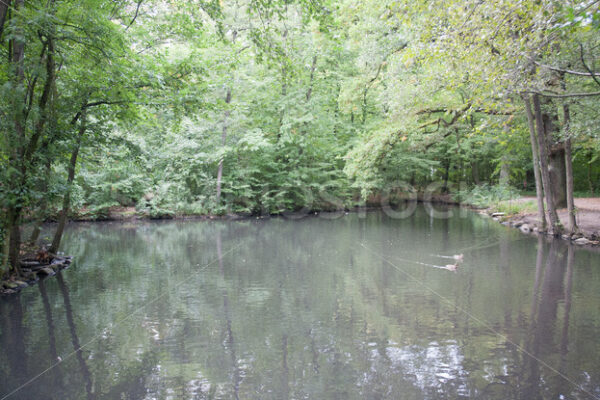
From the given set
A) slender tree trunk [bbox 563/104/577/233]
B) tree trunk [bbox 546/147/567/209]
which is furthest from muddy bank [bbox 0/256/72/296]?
tree trunk [bbox 546/147/567/209]

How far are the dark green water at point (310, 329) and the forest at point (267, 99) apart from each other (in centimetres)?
216

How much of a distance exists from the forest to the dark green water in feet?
7.09

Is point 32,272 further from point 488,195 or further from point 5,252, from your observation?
point 488,195

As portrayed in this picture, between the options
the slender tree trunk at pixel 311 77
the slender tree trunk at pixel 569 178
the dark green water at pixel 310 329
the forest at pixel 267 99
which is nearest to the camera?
the dark green water at pixel 310 329

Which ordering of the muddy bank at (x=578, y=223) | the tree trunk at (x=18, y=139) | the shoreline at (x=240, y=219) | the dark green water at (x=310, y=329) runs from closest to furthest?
the dark green water at (x=310, y=329) < the tree trunk at (x=18, y=139) < the shoreline at (x=240, y=219) < the muddy bank at (x=578, y=223)

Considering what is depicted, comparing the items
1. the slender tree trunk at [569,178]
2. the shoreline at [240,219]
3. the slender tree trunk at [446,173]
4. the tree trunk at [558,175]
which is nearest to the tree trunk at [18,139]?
the shoreline at [240,219]

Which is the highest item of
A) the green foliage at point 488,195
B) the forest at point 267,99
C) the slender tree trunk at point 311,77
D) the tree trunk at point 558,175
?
the slender tree trunk at point 311,77

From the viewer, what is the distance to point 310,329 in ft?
15.0

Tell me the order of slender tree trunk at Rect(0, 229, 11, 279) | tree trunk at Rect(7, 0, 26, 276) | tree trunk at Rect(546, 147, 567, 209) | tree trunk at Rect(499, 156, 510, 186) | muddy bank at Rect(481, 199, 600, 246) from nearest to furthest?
tree trunk at Rect(7, 0, 26, 276)
slender tree trunk at Rect(0, 229, 11, 279)
muddy bank at Rect(481, 199, 600, 246)
tree trunk at Rect(546, 147, 567, 209)
tree trunk at Rect(499, 156, 510, 186)

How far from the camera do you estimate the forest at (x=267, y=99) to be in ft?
18.1

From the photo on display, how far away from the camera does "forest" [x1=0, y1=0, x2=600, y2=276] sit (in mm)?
5527

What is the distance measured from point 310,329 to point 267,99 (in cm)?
1749

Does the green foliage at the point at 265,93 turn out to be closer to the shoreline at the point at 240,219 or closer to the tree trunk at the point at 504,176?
the shoreline at the point at 240,219

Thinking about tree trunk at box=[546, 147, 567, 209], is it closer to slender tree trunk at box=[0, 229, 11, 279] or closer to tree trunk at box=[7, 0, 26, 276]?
tree trunk at box=[7, 0, 26, 276]
